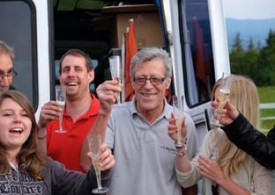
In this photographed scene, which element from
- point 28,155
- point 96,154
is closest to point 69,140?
point 28,155

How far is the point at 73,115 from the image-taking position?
3.66 m

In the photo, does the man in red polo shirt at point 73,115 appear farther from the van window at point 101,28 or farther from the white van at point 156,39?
the van window at point 101,28

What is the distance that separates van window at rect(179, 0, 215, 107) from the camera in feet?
13.7

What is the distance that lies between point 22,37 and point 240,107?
167 centimetres

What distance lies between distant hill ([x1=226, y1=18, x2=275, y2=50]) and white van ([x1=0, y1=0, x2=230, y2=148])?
0.14 ft

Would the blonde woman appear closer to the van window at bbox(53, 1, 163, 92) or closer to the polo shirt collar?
the polo shirt collar

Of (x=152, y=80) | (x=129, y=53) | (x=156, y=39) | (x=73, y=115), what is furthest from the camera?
(x=156, y=39)

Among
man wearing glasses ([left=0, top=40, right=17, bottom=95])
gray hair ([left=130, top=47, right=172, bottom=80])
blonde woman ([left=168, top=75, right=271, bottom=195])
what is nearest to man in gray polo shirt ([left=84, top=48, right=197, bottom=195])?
gray hair ([left=130, top=47, right=172, bottom=80])

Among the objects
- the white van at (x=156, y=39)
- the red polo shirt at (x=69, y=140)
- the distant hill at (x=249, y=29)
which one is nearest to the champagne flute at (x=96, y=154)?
the red polo shirt at (x=69, y=140)


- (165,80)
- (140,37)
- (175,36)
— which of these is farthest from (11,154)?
(140,37)

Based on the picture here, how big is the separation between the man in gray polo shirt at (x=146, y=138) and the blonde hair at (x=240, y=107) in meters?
0.28

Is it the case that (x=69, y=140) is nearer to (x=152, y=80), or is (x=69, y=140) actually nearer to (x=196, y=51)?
(x=152, y=80)

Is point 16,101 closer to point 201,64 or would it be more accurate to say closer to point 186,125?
point 186,125

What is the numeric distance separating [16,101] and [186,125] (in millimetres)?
857
